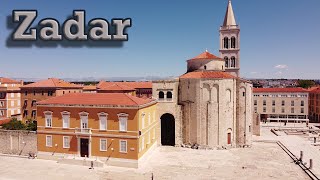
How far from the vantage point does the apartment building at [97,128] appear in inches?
1281

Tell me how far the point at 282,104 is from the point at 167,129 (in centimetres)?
4406

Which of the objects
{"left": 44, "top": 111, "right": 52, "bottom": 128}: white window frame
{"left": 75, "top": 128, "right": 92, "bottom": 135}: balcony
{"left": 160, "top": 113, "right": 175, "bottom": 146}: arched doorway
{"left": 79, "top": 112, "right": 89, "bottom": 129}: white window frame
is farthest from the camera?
{"left": 160, "top": 113, "right": 175, "bottom": 146}: arched doorway

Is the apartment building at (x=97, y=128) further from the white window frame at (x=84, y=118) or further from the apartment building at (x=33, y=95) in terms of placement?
the apartment building at (x=33, y=95)

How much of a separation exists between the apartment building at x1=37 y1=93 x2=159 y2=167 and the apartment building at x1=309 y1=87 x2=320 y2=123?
58536 mm

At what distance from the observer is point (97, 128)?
1325 inches

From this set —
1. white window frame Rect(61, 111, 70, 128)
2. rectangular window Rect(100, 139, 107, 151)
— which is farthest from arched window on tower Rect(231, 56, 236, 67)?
white window frame Rect(61, 111, 70, 128)

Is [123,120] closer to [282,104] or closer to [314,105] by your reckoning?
[282,104]

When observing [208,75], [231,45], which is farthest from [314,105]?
[208,75]

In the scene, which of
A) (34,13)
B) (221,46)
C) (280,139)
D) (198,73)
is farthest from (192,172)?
(221,46)

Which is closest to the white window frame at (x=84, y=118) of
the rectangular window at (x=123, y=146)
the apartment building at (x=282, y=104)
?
the rectangular window at (x=123, y=146)

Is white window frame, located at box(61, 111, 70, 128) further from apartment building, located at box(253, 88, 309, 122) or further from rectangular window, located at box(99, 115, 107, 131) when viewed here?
apartment building, located at box(253, 88, 309, 122)

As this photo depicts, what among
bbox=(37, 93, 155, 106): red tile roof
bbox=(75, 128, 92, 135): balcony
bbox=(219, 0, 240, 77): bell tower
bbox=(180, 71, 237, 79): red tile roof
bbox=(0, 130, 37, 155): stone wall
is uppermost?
bbox=(219, 0, 240, 77): bell tower

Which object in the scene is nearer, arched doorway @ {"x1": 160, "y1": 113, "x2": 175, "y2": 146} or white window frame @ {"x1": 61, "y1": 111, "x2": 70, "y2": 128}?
white window frame @ {"x1": 61, "y1": 111, "x2": 70, "y2": 128}

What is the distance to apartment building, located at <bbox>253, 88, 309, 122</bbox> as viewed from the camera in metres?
75.2
